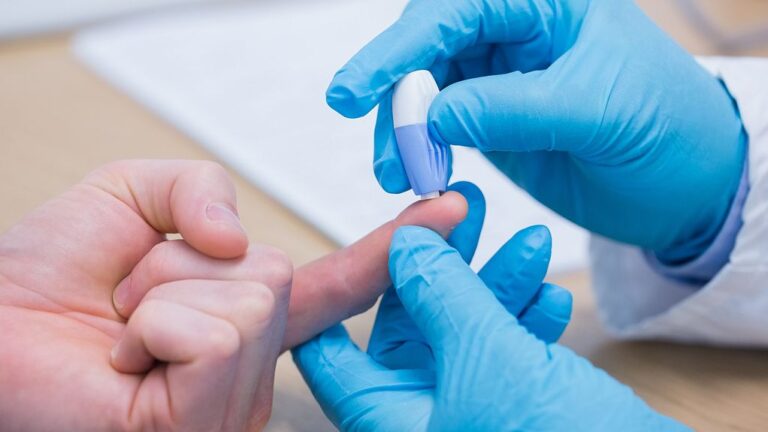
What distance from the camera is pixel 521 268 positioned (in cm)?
62

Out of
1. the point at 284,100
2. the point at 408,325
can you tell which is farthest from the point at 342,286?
the point at 284,100

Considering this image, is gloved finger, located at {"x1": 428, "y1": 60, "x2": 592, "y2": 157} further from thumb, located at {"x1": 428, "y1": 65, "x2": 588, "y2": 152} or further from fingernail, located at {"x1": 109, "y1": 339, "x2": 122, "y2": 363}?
fingernail, located at {"x1": 109, "y1": 339, "x2": 122, "y2": 363}

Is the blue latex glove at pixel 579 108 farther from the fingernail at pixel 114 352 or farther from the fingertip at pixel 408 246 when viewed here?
the fingernail at pixel 114 352

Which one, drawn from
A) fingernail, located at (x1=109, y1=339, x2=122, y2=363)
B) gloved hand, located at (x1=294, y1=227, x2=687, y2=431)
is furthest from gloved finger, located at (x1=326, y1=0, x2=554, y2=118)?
fingernail, located at (x1=109, y1=339, x2=122, y2=363)

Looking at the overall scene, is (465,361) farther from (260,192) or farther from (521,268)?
(260,192)

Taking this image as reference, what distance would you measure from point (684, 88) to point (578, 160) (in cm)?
10

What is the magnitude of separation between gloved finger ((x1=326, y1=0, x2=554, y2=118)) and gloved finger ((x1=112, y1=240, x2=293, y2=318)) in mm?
118

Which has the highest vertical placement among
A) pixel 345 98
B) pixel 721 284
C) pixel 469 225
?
pixel 345 98

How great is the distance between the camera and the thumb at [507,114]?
616mm

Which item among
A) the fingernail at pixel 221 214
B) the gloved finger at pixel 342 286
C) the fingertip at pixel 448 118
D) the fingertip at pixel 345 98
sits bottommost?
the gloved finger at pixel 342 286

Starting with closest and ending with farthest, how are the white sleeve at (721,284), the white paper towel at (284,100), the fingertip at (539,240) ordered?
the fingertip at (539,240), the white sleeve at (721,284), the white paper towel at (284,100)

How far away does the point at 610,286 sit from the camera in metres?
0.83

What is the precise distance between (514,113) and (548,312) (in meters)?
0.14

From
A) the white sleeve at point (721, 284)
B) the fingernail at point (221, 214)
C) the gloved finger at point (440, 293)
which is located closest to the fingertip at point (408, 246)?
the gloved finger at point (440, 293)
